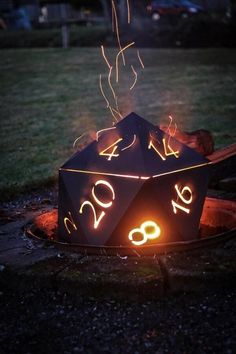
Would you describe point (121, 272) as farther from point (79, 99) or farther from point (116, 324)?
point (79, 99)

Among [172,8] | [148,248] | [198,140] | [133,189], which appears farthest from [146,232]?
[172,8]

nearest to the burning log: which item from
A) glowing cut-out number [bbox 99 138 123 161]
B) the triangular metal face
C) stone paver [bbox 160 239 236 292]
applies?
the triangular metal face

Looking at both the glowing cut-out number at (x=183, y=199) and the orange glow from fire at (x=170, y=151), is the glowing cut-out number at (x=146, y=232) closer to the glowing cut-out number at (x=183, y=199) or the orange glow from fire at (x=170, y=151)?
the glowing cut-out number at (x=183, y=199)

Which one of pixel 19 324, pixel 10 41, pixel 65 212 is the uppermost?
pixel 65 212

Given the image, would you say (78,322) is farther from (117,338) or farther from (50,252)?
(50,252)

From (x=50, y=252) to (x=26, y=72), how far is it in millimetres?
14188

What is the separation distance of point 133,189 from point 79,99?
9.28 metres

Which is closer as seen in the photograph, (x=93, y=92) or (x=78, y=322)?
(x=78, y=322)

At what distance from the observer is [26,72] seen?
55.2 feet

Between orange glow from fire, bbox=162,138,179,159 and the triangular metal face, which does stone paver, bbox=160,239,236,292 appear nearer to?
the triangular metal face

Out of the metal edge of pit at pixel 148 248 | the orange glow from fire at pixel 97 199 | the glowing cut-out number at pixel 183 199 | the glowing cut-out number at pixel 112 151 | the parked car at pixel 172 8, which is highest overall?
the glowing cut-out number at pixel 112 151

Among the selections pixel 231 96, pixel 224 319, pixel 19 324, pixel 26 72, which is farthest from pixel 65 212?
pixel 26 72

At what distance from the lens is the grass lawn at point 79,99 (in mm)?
7097

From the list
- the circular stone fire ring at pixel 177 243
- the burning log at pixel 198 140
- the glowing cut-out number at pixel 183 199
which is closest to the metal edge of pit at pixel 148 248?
the circular stone fire ring at pixel 177 243
